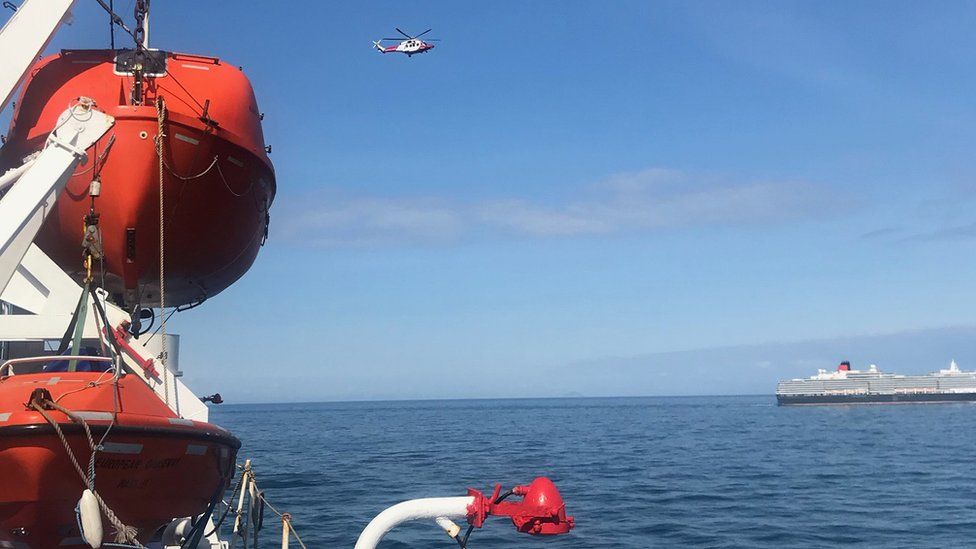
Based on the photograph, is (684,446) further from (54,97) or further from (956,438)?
(54,97)

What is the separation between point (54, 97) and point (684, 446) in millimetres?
44992

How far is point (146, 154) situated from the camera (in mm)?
11875

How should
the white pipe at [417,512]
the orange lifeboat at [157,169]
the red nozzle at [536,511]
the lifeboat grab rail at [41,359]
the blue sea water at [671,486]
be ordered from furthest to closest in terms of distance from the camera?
1. the blue sea water at [671,486]
2. the orange lifeboat at [157,169]
3. the lifeboat grab rail at [41,359]
4. the white pipe at [417,512]
5. the red nozzle at [536,511]

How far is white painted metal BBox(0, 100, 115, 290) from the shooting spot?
7957 millimetres

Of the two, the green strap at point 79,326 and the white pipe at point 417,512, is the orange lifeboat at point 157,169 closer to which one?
the green strap at point 79,326

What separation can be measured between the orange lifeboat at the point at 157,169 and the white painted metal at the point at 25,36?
1.29m

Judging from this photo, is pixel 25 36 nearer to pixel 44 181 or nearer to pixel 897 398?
pixel 44 181

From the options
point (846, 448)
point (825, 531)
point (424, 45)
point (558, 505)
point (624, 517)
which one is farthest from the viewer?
point (846, 448)

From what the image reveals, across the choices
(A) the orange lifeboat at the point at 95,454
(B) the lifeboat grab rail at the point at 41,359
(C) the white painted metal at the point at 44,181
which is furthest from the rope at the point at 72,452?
(C) the white painted metal at the point at 44,181

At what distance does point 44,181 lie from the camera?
8.18 m

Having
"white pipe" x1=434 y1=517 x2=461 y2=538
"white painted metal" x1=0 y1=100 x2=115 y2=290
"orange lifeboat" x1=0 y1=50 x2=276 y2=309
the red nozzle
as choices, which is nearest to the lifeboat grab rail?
"white painted metal" x1=0 y1=100 x2=115 y2=290

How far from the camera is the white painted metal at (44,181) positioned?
7957 millimetres

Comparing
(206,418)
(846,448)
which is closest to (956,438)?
(846,448)

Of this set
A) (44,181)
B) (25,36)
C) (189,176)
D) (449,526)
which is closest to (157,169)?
(189,176)
